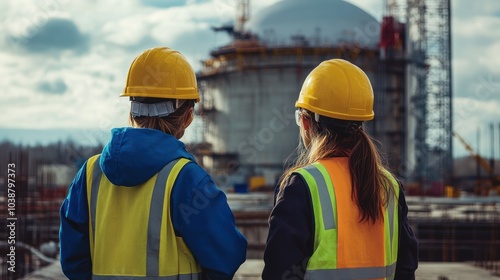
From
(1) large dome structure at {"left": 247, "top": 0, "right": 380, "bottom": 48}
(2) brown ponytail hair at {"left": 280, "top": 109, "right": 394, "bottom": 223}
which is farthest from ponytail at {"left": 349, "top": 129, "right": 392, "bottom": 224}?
(1) large dome structure at {"left": 247, "top": 0, "right": 380, "bottom": 48}

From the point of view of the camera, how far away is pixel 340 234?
8.53 ft

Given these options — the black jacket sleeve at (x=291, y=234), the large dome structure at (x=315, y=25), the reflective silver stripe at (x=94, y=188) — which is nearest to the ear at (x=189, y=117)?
the reflective silver stripe at (x=94, y=188)

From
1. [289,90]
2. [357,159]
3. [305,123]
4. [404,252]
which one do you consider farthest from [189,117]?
[289,90]

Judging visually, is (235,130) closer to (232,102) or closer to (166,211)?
(232,102)

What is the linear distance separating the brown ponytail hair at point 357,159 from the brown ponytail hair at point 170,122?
1.91ft

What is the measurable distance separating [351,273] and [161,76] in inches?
52.6

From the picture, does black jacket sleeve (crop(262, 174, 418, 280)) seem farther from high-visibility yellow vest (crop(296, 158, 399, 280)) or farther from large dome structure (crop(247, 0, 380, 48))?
A: large dome structure (crop(247, 0, 380, 48))

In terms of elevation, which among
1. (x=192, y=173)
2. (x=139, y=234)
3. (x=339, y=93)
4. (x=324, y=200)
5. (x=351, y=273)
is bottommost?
(x=351, y=273)

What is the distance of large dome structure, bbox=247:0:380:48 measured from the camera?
30.2 meters

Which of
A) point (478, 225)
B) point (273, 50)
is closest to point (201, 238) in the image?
point (478, 225)

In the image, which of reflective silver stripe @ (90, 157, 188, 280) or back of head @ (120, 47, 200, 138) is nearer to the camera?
reflective silver stripe @ (90, 157, 188, 280)

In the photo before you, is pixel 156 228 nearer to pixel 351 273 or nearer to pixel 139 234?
pixel 139 234

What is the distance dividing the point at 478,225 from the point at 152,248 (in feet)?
60.1

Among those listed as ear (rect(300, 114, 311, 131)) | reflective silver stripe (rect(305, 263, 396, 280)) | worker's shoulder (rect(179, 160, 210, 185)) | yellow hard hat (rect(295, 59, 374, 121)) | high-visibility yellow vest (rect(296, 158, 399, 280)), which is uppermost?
yellow hard hat (rect(295, 59, 374, 121))
